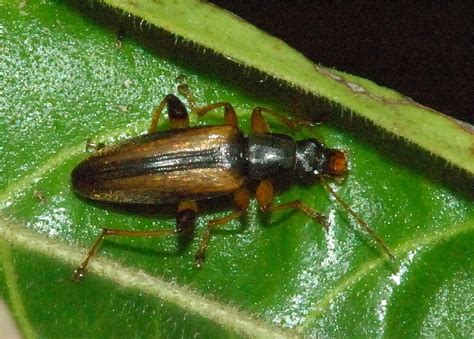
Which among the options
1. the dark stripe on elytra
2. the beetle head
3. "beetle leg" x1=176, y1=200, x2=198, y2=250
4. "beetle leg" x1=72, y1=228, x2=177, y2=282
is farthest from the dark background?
"beetle leg" x1=72, y1=228, x2=177, y2=282

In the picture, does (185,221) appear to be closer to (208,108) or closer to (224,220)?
(224,220)

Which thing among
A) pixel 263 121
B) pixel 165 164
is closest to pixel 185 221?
pixel 165 164

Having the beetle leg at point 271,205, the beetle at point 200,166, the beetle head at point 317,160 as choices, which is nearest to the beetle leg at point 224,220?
the beetle at point 200,166

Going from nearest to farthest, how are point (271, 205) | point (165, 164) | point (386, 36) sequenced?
point (271, 205)
point (165, 164)
point (386, 36)

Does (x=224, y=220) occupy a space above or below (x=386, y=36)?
below

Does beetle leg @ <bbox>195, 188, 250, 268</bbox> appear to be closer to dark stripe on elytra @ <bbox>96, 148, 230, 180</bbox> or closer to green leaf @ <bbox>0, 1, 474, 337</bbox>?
green leaf @ <bbox>0, 1, 474, 337</bbox>

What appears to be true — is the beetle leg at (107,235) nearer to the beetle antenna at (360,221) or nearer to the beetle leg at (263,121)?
the beetle leg at (263,121)
